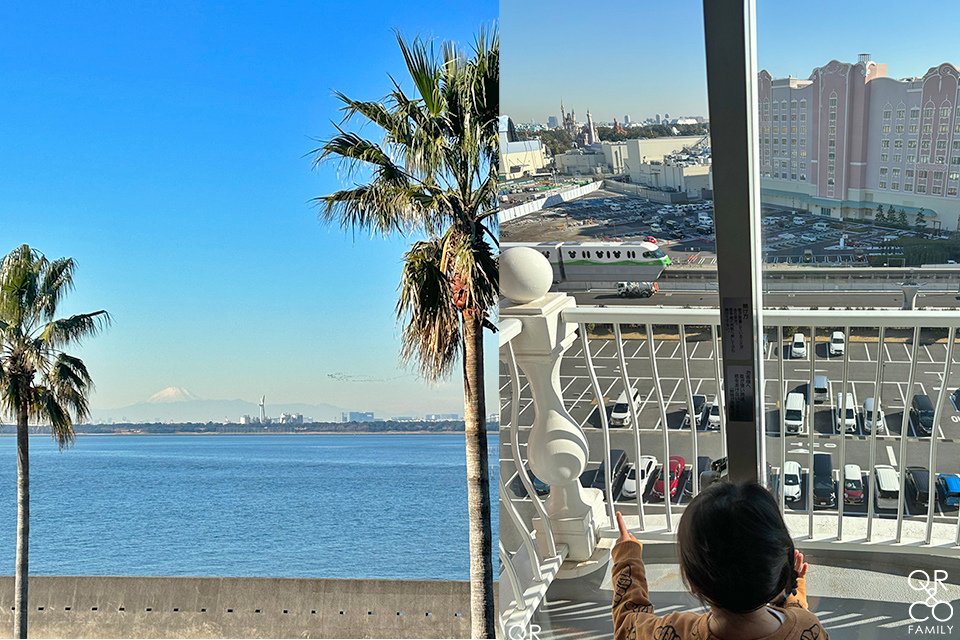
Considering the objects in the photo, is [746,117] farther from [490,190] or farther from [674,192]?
[490,190]

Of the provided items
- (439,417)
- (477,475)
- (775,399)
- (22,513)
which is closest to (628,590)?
(775,399)

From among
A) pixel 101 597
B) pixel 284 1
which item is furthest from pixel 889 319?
pixel 284 1

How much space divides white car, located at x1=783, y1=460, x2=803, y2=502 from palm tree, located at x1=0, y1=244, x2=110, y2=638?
894 cm

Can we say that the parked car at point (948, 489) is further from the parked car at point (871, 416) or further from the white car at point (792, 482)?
the white car at point (792, 482)

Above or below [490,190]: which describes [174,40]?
above

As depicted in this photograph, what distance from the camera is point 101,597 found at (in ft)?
48.8

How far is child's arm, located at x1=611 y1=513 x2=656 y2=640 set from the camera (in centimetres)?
119

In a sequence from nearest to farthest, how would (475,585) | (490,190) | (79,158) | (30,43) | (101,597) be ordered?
(490,190), (475,585), (101,597), (30,43), (79,158)

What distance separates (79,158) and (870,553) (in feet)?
93.8

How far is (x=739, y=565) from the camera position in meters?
1.02

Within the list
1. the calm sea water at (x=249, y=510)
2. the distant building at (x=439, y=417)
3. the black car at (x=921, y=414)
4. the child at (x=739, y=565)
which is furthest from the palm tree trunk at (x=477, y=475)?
the calm sea water at (x=249, y=510)

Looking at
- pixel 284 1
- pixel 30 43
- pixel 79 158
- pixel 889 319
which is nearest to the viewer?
pixel 889 319

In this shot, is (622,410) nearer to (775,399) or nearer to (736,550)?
(775,399)

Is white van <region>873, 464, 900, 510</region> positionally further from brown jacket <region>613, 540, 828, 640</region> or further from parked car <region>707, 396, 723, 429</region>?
brown jacket <region>613, 540, 828, 640</region>
